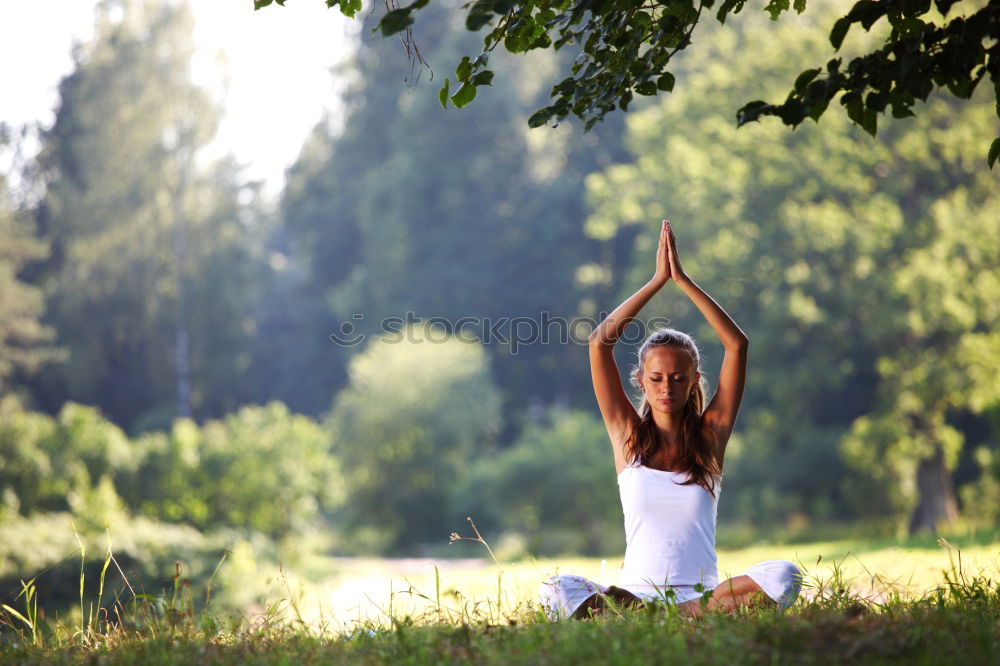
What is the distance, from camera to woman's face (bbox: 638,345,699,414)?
4191 mm

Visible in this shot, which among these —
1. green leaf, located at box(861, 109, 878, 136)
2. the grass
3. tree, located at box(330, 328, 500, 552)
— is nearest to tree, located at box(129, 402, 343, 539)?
tree, located at box(330, 328, 500, 552)

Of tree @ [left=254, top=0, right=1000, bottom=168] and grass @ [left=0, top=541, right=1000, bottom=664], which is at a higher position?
tree @ [left=254, top=0, right=1000, bottom=168]

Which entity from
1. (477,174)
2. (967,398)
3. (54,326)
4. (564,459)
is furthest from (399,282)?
(967,398)

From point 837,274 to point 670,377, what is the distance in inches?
819

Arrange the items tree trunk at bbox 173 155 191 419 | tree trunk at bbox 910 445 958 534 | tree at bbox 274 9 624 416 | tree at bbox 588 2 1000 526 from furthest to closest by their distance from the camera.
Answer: tree at bbox 274 9 624 416
tree trunk at bbox 173 155 191 419
tree trunk at bbox 910 445 958 534
tree at bbox 588 2 1000 526

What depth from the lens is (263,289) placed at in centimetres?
4625

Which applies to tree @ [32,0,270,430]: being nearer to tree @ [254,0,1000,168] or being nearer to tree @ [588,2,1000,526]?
tree @ [588,2,1000,526]

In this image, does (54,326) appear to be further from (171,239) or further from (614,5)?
(614,5)

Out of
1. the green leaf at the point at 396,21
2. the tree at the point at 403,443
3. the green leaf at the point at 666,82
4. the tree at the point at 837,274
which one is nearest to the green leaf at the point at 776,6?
the green leaf at the point at 666,82

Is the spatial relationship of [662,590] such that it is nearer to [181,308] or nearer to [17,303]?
[17,303]

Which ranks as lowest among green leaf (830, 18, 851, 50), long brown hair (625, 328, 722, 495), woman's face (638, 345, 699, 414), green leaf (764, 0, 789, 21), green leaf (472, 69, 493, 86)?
long brown hair (625, 328, 722, 495)

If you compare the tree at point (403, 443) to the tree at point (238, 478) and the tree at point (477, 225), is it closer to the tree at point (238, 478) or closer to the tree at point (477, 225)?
the tree at point (238, 478)

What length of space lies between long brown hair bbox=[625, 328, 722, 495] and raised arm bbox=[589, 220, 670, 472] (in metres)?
0.05

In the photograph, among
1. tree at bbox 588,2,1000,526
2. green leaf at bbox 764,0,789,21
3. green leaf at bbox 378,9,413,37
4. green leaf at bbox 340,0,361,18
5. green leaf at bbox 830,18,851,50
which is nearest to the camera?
green leaf at bbox 378,9,413,37
